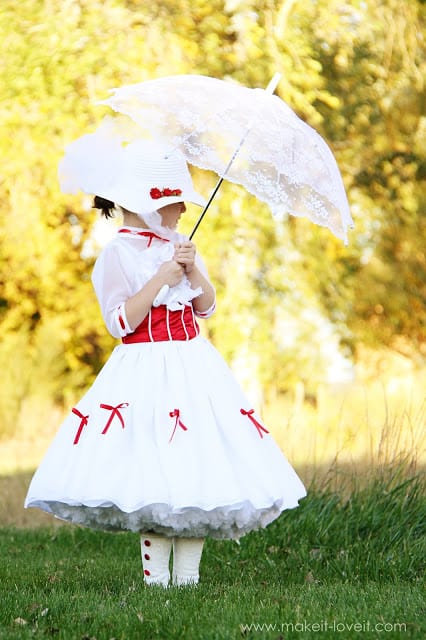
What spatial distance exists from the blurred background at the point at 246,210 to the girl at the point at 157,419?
201cm

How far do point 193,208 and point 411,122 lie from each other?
571 centimetres

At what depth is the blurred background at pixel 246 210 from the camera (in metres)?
9.17

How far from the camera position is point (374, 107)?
12.4 metres

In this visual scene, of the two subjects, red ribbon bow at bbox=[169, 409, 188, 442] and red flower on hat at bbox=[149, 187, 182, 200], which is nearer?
red ribbon bow at bbox=[169, 409, 188, 442]

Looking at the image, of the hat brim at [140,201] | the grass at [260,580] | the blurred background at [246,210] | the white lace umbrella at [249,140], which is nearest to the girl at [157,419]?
the hat brim at [140,201]

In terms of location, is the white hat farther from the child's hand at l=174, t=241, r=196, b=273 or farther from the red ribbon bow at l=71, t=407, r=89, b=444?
the red ribbon bow at l=71, t=407, r=89, b=444

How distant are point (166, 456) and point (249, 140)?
4.48 ft

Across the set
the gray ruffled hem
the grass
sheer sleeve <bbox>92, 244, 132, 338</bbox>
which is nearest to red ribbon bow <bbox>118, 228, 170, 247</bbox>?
sheer sleeve <bbox>92, 244, 132, 338</bbox>

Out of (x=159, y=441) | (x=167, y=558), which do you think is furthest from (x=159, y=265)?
(x=167, y=558)

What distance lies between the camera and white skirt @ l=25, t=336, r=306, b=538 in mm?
3850

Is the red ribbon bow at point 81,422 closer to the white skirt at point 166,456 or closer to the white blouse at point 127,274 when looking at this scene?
the white skirt at point 166,456

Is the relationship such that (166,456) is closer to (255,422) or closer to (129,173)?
(255,422)

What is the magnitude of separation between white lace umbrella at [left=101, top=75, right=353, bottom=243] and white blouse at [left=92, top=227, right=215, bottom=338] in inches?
15.7

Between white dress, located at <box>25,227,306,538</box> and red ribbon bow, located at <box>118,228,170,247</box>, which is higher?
red ribbon bow, located at <box>118,228,170,247</box>
